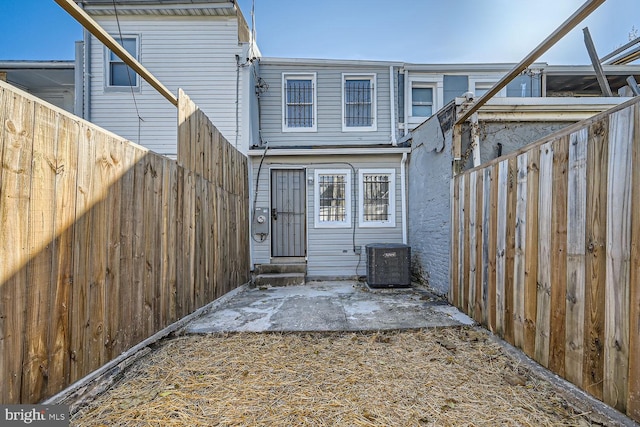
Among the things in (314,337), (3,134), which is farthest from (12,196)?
(314,337)

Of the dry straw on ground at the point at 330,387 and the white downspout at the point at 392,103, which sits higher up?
the white downspout at the point at 392,103

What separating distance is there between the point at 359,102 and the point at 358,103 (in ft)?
0.12

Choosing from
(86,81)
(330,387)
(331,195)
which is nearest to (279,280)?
(331,195)

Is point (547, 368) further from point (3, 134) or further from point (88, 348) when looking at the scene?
point (3, 134)

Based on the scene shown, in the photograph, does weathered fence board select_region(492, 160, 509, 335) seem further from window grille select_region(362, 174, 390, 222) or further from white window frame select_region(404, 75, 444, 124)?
white window frame select_region(404, 75, 444, 124)

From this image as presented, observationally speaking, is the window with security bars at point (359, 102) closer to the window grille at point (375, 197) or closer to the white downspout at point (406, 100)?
the white downspout at point (406, 100)

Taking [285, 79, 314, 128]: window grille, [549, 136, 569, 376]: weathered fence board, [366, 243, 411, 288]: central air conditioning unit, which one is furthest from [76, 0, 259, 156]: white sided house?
[549, 136, 569, 376]: weathered fence board

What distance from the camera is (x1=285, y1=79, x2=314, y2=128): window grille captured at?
688 cm

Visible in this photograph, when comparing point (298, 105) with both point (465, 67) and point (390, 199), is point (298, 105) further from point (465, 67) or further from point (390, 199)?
point (465, 67)

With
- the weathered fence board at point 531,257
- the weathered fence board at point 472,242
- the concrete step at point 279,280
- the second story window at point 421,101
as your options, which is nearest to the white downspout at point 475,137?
the weathered fence board at point 472,242

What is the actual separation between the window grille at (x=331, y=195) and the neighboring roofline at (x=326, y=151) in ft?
1.80

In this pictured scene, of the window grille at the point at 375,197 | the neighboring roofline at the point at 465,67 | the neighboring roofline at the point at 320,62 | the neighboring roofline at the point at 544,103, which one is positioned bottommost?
the window grille at the point at 375,197

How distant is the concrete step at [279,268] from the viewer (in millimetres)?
5902

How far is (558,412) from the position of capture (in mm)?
1683
